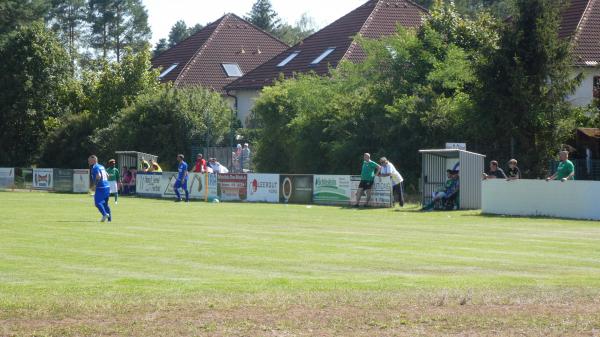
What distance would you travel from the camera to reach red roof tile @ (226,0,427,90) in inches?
2544

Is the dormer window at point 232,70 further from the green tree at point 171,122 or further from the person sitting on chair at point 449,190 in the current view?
the person sitting on chair at point 449,190

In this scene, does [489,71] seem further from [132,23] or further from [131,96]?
[132,23]

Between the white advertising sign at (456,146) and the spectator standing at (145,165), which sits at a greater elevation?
the white advertising sign at (456,146)

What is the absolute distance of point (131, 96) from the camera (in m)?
66.2

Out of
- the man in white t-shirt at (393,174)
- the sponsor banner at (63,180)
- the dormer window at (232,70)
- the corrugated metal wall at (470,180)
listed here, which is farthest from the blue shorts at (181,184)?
the dormer window at (232,70)

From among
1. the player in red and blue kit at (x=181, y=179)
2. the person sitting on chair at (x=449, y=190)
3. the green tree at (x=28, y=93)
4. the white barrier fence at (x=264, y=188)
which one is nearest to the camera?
the person sitting on chair at (x=449, y=190)

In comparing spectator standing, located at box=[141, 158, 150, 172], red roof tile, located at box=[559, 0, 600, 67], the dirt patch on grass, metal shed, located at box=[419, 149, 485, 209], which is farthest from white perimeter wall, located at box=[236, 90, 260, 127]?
the dirt patch on grass

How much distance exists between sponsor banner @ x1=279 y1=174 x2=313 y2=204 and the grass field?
13.1m

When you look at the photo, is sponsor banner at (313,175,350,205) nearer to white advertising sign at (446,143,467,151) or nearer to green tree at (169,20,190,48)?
white advertising sign at (446,143,467,151)

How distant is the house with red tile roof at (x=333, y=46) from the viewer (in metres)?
64.6

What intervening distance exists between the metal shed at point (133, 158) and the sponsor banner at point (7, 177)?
7.60 metres

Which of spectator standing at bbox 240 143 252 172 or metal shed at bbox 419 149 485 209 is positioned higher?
spectator standing at bbox 240 143 252 172

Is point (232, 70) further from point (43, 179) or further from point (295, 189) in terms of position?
point (295, 189)

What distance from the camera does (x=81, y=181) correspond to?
55.4m
